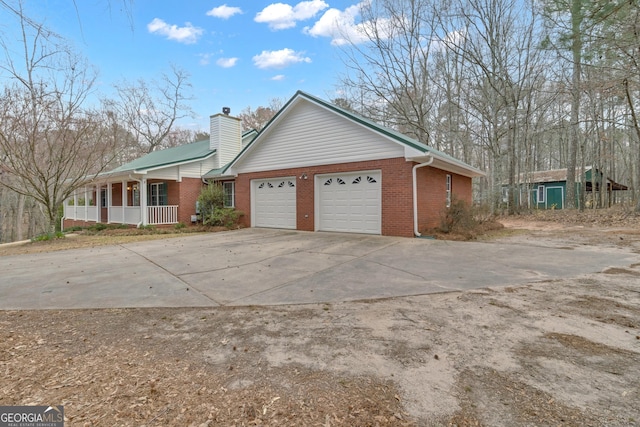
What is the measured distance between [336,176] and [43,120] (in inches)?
430

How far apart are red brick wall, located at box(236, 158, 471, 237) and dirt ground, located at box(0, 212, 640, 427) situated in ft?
20.4

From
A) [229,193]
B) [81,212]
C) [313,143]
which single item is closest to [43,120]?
[229,193]

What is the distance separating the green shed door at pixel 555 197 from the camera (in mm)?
27453

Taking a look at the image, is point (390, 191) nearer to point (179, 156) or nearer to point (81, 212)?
point (179, 156)

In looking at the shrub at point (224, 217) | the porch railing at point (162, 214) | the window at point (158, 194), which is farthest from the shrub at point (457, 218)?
the window at point (158, 194)

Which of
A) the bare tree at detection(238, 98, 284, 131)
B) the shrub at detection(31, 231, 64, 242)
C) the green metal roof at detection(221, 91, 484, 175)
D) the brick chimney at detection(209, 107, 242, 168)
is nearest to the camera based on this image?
the green metal roof at detection(221, 91, 484, 175)

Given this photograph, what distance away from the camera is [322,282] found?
16.7 ft

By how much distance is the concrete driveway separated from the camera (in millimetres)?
4430

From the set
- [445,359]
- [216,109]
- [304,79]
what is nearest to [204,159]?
[216,109]

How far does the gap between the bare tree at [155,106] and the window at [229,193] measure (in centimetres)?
1724

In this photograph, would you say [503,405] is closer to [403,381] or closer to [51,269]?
[403,381]

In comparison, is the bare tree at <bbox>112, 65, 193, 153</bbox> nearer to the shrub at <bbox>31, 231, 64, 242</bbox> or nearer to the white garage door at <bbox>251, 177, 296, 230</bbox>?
the shrub at <bbox>31, 231, 64, 242</bbox>

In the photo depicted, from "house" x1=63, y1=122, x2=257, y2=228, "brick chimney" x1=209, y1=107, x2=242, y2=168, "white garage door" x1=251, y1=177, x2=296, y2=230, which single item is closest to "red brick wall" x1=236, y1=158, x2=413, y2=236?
"white garage door" x1=251, y1=177, x2=296, y2=230

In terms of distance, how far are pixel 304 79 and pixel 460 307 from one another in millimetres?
16739
